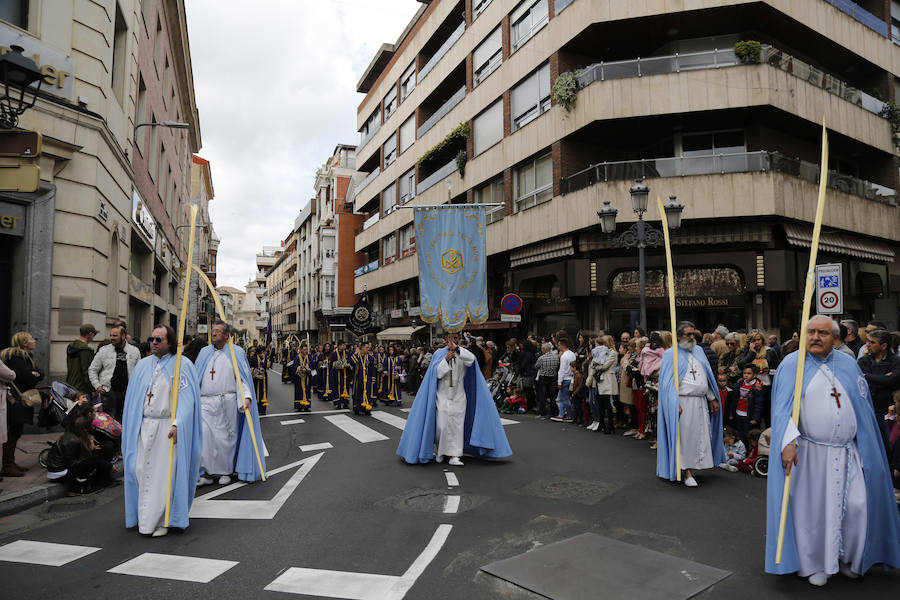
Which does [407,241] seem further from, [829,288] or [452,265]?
[829,288]

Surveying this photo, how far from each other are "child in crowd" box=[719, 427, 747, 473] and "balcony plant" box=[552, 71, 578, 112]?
40.9ft

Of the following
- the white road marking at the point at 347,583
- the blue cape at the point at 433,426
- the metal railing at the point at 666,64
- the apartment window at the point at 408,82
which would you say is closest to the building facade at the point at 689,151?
the metal railing at the point at 666,64

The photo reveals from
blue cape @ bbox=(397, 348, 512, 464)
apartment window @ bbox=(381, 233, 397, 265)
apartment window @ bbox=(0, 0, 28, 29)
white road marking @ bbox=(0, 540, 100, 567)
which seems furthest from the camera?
apartment window @ bbox=(381, 233, 397, 265)

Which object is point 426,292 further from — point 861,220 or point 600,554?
point 861,220

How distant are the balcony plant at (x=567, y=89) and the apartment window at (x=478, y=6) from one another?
775 centimetres

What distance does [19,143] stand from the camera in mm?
5234

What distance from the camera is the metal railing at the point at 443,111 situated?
85.5 feet

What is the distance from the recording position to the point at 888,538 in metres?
4.04

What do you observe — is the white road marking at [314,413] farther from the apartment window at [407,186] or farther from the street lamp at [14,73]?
the apartment window at [407,186]

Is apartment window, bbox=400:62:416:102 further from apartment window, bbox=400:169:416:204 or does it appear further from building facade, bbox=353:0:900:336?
building facade, bbox=353:0:900:336

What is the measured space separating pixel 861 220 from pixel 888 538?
18.6 metres

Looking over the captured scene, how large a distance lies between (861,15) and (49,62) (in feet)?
78.6

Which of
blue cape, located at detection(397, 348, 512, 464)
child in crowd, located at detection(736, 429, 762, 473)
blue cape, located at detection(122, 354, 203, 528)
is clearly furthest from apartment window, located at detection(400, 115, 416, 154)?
blue cape, located at detection(122, 354, 203, 528)

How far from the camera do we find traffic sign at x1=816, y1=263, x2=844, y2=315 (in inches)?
372
